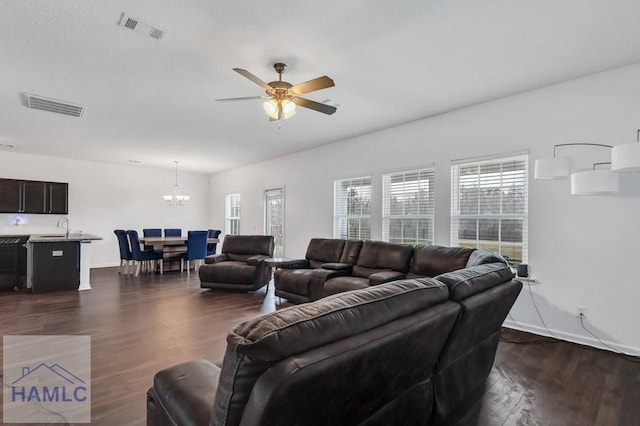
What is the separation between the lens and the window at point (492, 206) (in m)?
3.92

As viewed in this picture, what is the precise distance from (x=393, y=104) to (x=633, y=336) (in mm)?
3527

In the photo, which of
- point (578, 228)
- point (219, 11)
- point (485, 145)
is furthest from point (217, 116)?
point (578, 228)

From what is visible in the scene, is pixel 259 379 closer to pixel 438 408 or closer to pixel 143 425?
pixel 438 408

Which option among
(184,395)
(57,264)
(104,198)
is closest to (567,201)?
(184,395)

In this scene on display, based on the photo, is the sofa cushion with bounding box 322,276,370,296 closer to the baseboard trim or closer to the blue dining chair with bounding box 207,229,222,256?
the baseboard trim

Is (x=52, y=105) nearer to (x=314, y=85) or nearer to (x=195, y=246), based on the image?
(x=195, y=246)

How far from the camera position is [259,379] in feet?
3.09

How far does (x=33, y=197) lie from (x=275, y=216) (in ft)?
17.8

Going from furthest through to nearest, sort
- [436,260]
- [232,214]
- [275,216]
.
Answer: [232,214]
[275,216]
[436,260]

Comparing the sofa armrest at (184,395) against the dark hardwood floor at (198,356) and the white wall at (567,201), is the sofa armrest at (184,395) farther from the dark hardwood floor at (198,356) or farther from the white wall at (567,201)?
the white wall at (567,201)

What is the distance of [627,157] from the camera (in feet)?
7.94

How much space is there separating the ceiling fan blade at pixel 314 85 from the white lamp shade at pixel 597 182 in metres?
2.43

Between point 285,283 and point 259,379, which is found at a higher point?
point 259,379

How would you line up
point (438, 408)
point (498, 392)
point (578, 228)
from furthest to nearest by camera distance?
point (578, 228), point (498, 392), point (438, 408)
